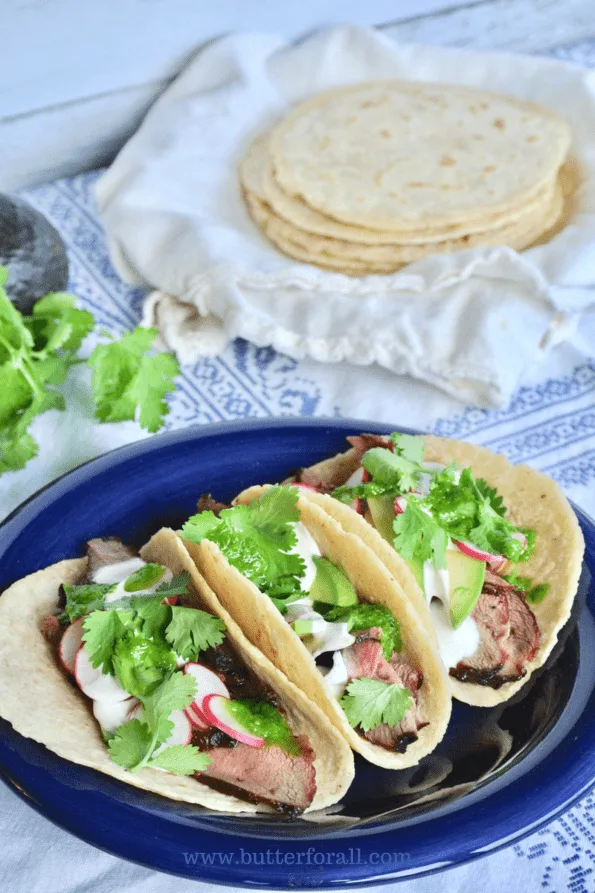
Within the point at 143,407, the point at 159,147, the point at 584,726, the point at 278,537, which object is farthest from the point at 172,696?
the point at 159,147

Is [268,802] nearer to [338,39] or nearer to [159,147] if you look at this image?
[159,147]

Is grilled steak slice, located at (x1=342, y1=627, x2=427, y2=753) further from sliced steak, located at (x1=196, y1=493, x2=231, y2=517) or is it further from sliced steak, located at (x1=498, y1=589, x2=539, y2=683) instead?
sliced steak, located at (x1=196, y1=493, x2=231, y2=517)

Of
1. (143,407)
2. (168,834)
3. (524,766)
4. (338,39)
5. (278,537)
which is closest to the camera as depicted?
(168,834)

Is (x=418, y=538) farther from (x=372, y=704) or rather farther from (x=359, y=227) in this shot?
(x=359, y=227)

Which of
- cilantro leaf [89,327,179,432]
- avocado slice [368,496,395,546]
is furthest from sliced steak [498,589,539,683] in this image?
cilantro leaf [89,327,179,432]

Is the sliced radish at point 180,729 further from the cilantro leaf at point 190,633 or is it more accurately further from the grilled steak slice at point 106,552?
the grilled steak slice at point 106,552

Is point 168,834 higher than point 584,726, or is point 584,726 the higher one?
point 168,834
